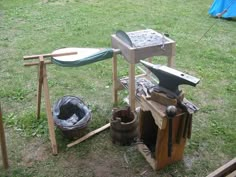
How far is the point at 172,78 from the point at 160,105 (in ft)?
0.77

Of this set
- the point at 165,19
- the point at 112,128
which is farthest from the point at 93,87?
the point at 165,19

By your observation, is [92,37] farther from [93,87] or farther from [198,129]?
[198,129]

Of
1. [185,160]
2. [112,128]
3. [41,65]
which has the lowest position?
[185,160]

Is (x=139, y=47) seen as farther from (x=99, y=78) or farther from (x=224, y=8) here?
(x=224, y=8)

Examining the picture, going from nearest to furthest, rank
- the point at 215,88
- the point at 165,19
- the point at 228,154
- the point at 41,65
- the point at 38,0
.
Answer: the point at 41,65 → the point at 228,154 → the point at 215,88 → the point at 165,19 → the point at 38,0

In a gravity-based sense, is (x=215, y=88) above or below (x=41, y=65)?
below

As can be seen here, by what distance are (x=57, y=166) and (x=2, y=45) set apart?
3.08m

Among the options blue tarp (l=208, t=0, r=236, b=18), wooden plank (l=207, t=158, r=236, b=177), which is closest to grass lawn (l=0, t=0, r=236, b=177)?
blue tarp (l=208, t=0, r=236, b=18)

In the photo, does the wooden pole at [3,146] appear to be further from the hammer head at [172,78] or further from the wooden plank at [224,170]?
the wooden plank at [224,170]

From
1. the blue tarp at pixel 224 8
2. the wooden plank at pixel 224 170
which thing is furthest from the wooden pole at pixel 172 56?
the blue tarp at pixel 224 8

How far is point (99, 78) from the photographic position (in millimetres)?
3951

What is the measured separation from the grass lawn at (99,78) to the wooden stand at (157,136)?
0.08 meters

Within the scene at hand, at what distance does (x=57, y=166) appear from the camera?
254 centimetres

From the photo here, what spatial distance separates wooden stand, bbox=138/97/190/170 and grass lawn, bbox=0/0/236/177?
0.08 m
